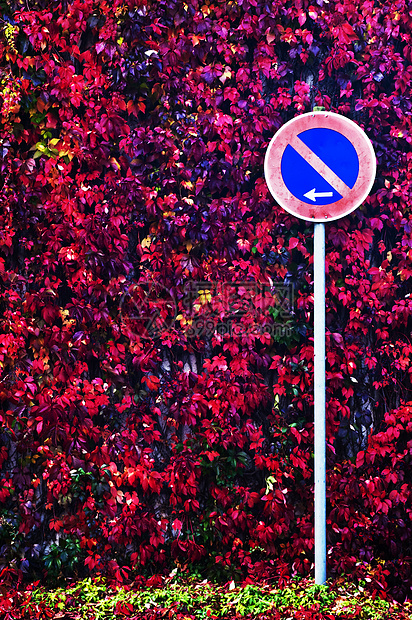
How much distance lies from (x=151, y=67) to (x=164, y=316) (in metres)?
1.71

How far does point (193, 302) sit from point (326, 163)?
4.16ft

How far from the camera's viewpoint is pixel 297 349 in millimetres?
3395

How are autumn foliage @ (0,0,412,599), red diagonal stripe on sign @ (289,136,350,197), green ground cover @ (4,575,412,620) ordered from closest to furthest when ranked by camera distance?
red diagonal stripe on sign @ (289,136,350,197) → green ground cover @ (4,575,412,620) → autumn foliage @ (0,0,412,599)

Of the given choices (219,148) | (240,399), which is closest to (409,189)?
(219,148)

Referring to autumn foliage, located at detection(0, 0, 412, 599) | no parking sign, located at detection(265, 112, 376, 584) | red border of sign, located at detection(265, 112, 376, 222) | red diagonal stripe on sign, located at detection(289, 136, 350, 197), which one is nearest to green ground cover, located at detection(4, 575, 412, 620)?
autumn foliage, located at detection(0, 0, 412, 599)

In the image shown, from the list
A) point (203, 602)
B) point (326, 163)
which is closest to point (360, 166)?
point (326, 163)

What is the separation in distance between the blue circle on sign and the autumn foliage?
1.86 ft

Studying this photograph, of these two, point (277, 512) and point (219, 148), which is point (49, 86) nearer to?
point (219, 148)

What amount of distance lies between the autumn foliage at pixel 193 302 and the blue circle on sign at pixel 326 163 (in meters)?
0.57

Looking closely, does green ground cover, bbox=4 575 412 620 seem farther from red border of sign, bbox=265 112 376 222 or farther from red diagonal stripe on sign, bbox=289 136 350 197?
red diagonal stripe on sign, bbox=289 136 350 197

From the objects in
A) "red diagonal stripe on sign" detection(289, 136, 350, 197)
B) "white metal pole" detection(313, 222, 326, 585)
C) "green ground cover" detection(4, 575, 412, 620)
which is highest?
"red diagonal stripe on sign" detection(289, 136, 350, 197)

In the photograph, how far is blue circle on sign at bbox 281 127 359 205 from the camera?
273 centimetres

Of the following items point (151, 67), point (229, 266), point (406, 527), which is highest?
point (151, 67)

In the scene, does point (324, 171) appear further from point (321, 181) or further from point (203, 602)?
point (203, 602)
